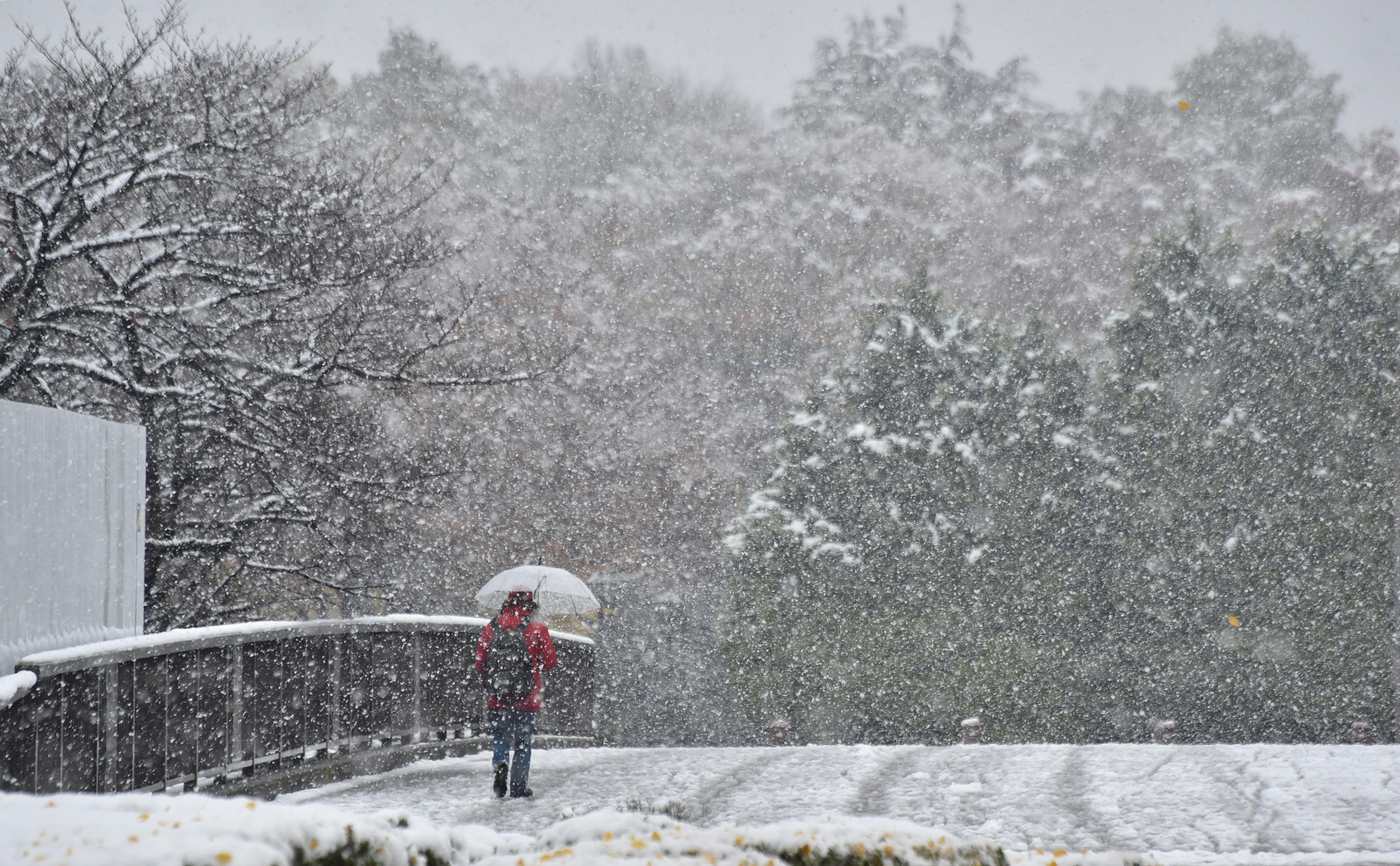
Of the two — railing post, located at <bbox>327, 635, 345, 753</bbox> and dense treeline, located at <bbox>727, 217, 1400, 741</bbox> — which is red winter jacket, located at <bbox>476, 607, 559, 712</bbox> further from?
dense treeline, located at <bbox>727, 217, 1400, 741</bbox>

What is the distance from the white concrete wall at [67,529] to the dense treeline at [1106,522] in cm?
1368

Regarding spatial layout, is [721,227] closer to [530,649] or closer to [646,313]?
[646,313]

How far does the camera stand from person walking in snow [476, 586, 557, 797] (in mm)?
9406

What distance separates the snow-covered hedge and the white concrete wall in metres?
3.75

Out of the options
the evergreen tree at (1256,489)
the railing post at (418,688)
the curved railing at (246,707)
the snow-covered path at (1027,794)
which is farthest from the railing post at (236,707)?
the evergreen tree at (1256,489)

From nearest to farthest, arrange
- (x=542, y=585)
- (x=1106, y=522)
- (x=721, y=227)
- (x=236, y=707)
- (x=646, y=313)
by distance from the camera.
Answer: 1. (x=236, y=707)
2. (x=542, y=585)
3. (x=1106, y=522)
4. (x=646, y=313)
5. (x=721, y=227)

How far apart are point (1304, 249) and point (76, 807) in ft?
72.6

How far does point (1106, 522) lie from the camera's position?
21.0m


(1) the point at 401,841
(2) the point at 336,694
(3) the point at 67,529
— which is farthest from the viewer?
(2) the point at 336,694

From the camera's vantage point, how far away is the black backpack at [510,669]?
9477 millimetres

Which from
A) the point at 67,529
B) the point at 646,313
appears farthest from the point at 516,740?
the point at 646,313

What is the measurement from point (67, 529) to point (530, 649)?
129 inches

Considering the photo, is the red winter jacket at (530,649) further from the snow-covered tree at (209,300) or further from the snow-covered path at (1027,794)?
the snow-covered tree at (209,300)

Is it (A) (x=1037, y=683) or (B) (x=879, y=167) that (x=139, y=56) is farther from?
(B) (x=879, y=167)
